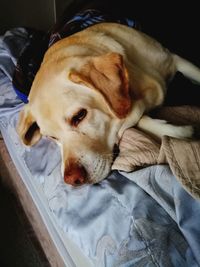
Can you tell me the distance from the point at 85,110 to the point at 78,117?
3 centimetres

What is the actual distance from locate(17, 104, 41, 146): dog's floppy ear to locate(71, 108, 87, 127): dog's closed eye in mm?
202

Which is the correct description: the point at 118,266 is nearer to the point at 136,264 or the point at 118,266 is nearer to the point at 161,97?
the point at 136,264

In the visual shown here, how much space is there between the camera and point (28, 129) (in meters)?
1.28

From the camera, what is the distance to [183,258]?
73cm

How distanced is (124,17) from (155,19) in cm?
18

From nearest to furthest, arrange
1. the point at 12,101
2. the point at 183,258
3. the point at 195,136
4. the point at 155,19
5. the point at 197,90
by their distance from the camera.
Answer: the point at 183,258 → the point at 195,136 → the point at 197,90 → the point at 12,101 → the point at 155,19

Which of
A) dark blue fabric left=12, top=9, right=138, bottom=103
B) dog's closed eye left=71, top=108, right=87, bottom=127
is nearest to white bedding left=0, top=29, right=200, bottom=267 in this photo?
dog's closed eye left=71, top=108, right=87, bottom=127

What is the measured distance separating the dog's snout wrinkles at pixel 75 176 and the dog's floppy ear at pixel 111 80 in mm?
202

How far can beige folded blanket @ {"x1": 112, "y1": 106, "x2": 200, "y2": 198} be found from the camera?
817 millimetres

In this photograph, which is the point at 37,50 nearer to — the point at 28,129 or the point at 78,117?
the point at 28,129

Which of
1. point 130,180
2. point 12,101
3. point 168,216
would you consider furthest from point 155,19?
point 168,216

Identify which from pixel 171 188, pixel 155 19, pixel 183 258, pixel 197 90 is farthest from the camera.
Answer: pixel 155 19

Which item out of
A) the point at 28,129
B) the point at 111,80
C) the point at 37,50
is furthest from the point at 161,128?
the point at 37,50

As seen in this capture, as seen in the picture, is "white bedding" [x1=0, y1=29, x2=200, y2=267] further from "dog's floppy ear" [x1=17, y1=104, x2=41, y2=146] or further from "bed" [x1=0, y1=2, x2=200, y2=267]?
"dog's floppy ear" [x1=17, y1=104, x2=41, y2=146]
